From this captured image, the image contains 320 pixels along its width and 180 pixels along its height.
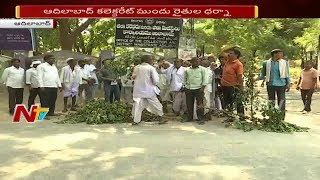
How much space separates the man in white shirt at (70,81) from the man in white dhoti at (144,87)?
10.3 ft

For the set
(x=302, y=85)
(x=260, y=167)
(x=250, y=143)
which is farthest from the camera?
(x=302, y=85)

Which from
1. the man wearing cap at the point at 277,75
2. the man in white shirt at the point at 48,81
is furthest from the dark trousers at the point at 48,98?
the man wearing cap at the point at 277,75

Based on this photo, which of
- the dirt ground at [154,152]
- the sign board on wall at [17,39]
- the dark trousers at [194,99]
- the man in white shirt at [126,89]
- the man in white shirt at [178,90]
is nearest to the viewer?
the dirt ground at [154,152]

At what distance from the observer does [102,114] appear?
1070 centimetres

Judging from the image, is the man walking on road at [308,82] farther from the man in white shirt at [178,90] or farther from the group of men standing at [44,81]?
the group of men standing at [44,81]

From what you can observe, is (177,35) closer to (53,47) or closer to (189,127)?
(189,127)

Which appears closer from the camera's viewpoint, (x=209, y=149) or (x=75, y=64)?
(x=209, y=149)

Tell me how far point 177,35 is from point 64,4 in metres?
12.0

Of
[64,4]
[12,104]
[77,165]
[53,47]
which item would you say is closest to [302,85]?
[12,104]

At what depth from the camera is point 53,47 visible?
1071 inches

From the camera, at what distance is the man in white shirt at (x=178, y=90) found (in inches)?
452

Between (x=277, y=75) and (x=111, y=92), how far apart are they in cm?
461

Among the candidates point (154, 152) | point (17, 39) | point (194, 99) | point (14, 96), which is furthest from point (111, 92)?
point (154, 152)

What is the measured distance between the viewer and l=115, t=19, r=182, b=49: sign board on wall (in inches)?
615
